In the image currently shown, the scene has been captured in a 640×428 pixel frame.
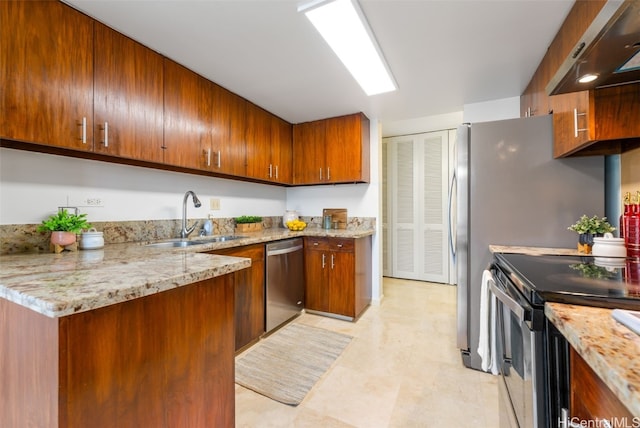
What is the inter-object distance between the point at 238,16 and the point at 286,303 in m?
2.40

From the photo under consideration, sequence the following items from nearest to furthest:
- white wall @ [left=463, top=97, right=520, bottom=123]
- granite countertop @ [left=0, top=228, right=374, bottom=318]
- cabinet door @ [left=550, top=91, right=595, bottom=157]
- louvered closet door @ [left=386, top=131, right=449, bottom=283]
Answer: granite countertop @ [left=0, top=228, right=374, bottom=318]
cabinet door @ [left=550, top=91, right=595, bottom=157]
white wall @ [left=463, top=97, right=520, bottom=123]
louvered closet door @ [left=386, top=131, right=449, bottom=283]

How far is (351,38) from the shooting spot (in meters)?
1.74

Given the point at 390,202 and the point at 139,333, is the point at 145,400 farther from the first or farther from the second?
the point at 390,202

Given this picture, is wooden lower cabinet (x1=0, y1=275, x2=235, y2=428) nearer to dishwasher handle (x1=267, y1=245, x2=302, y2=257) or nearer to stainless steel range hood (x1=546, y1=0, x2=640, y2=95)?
dishwasher handle (x1=267, y1=245, x2=302, y2=257)

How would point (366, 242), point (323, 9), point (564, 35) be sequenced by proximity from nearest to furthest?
point (323, 9)
point (564, 35)
point (366, 242)

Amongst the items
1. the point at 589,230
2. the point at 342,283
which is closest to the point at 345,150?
the point at 342,283

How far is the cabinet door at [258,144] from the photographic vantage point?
2.80 meters

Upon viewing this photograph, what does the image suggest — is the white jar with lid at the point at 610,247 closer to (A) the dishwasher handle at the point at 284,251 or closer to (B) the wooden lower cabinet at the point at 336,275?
(B) the wooden lower cabinet at the point at 336,275

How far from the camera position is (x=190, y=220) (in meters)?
2.51

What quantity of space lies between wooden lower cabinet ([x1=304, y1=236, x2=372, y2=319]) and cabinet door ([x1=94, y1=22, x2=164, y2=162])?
1.76 m

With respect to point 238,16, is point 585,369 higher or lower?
lower

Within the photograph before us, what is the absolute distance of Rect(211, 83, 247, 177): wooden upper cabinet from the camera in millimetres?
2395

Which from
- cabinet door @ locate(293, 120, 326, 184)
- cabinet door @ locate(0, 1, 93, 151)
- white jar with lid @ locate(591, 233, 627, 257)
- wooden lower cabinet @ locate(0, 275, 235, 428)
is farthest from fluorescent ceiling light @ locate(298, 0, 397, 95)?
white jar with lid @ locate(591, 233, 627, 257)

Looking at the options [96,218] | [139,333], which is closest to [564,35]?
[139,333]
